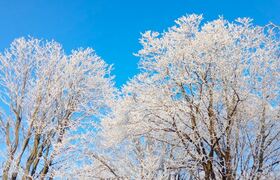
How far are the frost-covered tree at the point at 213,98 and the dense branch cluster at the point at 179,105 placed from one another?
29 millimetres

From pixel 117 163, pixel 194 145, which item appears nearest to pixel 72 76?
pixel 117 163

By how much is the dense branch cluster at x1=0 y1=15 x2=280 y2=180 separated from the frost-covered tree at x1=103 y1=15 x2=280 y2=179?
0.10 feet

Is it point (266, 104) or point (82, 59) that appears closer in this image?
point (266, 104)

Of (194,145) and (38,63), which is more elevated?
(38,63)

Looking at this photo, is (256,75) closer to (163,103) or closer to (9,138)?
(163,103)

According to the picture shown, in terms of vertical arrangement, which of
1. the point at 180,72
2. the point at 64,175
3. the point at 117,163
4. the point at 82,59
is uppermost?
the point at 82,59

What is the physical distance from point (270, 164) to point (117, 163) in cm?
618

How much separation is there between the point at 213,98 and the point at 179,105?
1.02 meters

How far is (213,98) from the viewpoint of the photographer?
1052 cm

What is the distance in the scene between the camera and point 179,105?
10.4 metres

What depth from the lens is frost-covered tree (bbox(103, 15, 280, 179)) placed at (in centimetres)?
976

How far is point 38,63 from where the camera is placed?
1203cm

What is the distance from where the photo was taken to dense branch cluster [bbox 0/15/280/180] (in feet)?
32.6

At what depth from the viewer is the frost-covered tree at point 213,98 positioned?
384 inches
